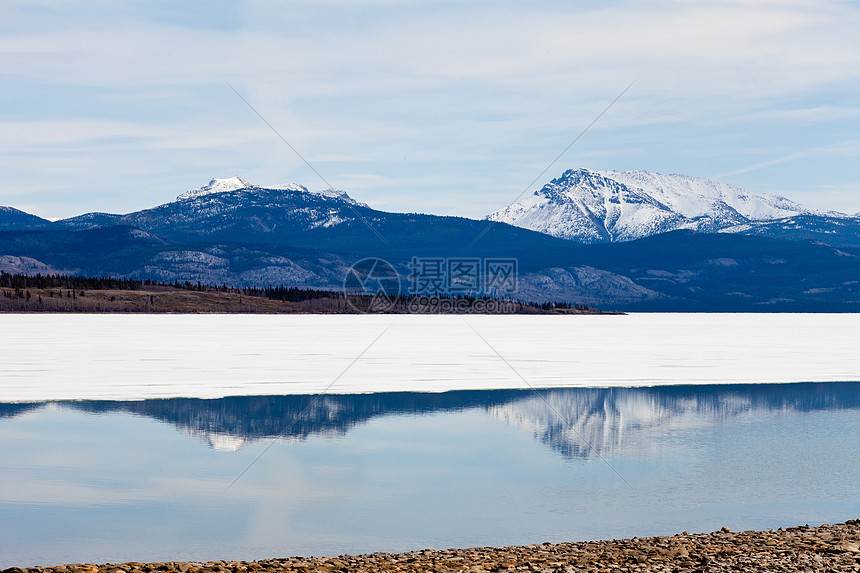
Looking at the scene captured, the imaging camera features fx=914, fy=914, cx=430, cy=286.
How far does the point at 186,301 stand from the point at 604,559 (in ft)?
485

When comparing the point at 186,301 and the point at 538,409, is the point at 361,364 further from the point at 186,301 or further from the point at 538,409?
the point at 186,301

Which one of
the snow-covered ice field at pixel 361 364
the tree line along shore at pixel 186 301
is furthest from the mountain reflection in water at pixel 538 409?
the tree line along shore at pixel 186 301

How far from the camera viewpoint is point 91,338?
57656mm

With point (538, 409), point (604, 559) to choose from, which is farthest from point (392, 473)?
point (538, 409)

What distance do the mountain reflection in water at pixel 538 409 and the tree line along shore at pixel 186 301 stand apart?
11555 centimetres

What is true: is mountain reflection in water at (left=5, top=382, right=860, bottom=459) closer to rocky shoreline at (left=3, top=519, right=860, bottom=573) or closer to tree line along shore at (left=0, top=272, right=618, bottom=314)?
rocky shoreline at (left=3, top=519, right=860, bottom=573)

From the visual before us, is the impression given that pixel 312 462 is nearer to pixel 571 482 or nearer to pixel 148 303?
pixel 571 482

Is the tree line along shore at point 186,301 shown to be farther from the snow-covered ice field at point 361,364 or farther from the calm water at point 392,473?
the calm water at point 392,473

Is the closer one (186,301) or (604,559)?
(604,559)

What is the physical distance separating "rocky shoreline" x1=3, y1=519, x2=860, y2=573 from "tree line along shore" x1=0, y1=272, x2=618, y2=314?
13181 cm

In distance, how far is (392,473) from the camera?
17984 millimetres

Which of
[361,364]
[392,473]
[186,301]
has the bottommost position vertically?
[392,473]

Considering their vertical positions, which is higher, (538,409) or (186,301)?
(186,301)

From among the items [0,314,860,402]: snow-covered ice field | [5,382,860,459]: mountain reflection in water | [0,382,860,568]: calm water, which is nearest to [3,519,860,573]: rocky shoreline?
[0,382,860,568]: calm water
